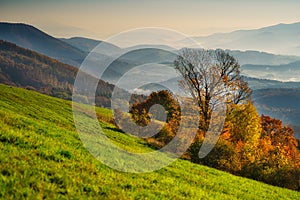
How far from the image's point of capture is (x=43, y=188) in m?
9.11

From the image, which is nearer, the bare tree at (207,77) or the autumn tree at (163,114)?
the autumn tree at (163,114)

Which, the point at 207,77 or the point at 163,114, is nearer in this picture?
the point at 207,77

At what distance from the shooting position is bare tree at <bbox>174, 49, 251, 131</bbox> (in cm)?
5284

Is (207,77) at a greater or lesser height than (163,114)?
greater

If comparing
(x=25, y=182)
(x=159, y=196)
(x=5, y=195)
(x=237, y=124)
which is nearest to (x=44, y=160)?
(x=25, y=182)

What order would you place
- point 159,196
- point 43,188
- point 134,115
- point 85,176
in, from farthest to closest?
point 134,115
point 159,196
point 85,176
point 43,188

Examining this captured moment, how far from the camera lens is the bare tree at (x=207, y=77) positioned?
173 feet

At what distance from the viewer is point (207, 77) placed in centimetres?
5294

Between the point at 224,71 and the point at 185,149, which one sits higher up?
the point at 224,71

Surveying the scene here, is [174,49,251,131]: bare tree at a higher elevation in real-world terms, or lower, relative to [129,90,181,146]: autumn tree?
higher

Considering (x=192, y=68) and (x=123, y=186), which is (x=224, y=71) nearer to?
(x=192, y=68)

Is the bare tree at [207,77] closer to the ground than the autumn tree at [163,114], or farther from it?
farther from it

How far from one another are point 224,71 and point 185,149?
19.3m

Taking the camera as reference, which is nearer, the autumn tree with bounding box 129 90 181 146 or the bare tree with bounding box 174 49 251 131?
the autumn tree with bounding box 129 90 181 146
